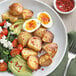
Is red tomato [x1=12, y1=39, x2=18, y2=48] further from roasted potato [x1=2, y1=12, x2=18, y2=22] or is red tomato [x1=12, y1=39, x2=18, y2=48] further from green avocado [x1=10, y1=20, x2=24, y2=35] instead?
roasted potato [x1=2, y1=12, x2=18, y2=22]

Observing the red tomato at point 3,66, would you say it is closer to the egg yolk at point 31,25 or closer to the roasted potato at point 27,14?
the egg yolk at point 31,25

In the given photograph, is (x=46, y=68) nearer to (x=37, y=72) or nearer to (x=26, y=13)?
(x=37, y=72)

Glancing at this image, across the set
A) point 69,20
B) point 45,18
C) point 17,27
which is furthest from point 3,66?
point 69,20

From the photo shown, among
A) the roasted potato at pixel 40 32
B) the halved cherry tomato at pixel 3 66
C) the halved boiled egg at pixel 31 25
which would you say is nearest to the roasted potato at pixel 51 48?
the roasted potato at pixel 40 32

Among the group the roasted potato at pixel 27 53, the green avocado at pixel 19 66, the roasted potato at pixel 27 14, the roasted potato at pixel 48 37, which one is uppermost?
the roasted potato at pixel 27 14

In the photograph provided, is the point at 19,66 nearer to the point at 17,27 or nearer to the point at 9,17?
the point at 17,27

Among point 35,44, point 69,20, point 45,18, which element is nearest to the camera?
point 35,44
